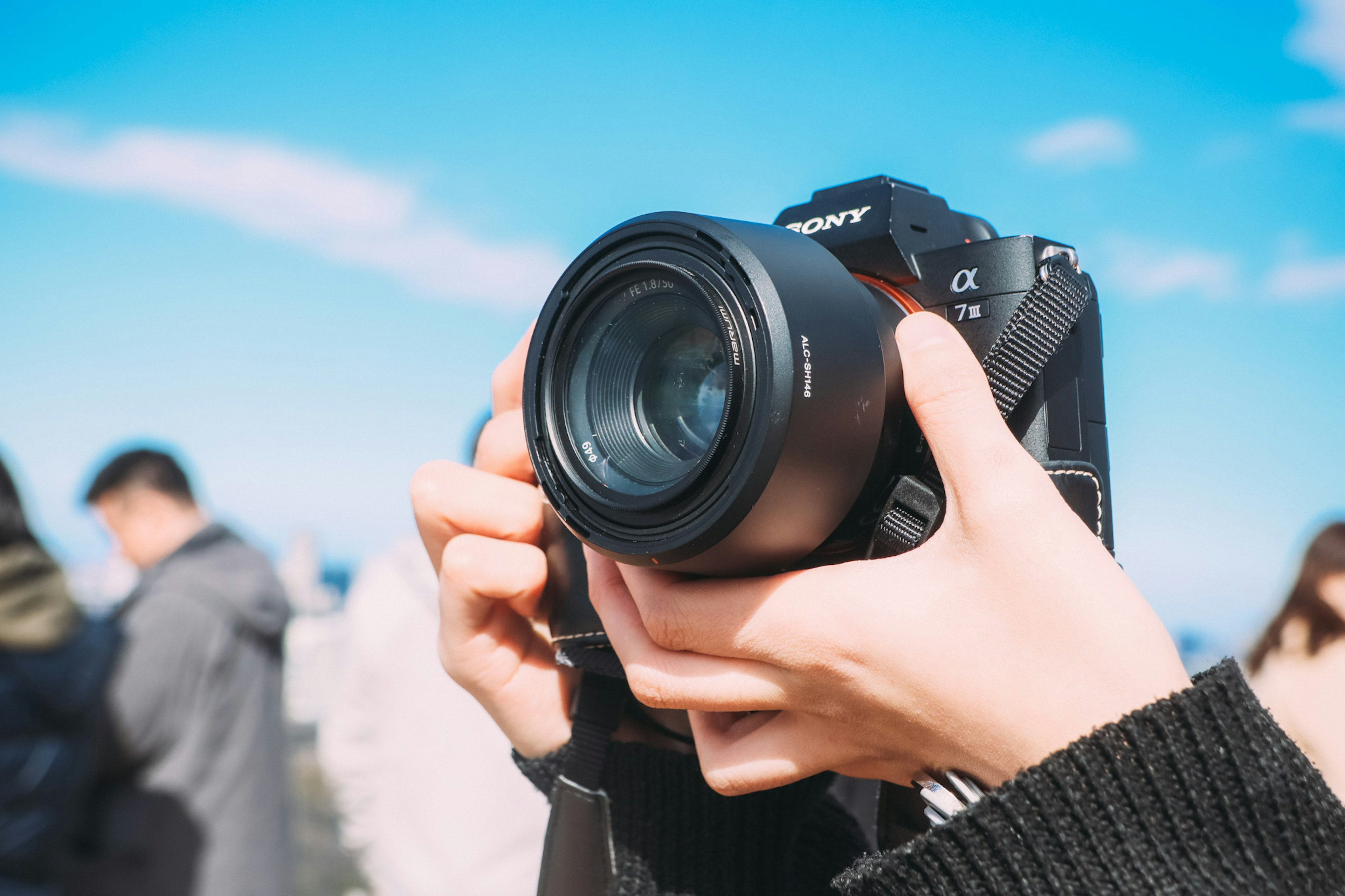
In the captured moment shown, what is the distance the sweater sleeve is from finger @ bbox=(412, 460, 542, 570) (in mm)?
319

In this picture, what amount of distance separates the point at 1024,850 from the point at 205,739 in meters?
2.99

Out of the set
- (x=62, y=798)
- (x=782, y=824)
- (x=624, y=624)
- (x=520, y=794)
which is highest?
(x=624, y=624)

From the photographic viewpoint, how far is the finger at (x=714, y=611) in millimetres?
849

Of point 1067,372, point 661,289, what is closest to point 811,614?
point 661,289

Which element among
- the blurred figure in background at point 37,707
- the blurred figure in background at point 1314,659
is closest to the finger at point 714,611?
the blurred figure in background at point 37,707

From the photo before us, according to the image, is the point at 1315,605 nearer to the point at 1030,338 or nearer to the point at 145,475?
the point at 1030,338

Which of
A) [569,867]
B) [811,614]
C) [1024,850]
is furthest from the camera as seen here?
[569,867]

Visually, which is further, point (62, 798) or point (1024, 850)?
point (62, 798)

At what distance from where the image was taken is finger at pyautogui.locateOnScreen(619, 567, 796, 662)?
0.85m

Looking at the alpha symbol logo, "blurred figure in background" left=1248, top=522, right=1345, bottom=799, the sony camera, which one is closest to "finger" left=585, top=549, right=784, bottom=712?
the sony camera

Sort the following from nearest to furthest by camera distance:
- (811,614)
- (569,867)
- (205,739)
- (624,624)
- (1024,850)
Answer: (1024,850) → (811,614) → (624,624) → (569,867) → (205,739)

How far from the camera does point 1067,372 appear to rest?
3.40ft

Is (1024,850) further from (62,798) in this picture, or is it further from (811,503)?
(62,798)

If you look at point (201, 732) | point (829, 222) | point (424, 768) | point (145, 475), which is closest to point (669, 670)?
point (829, 222)
